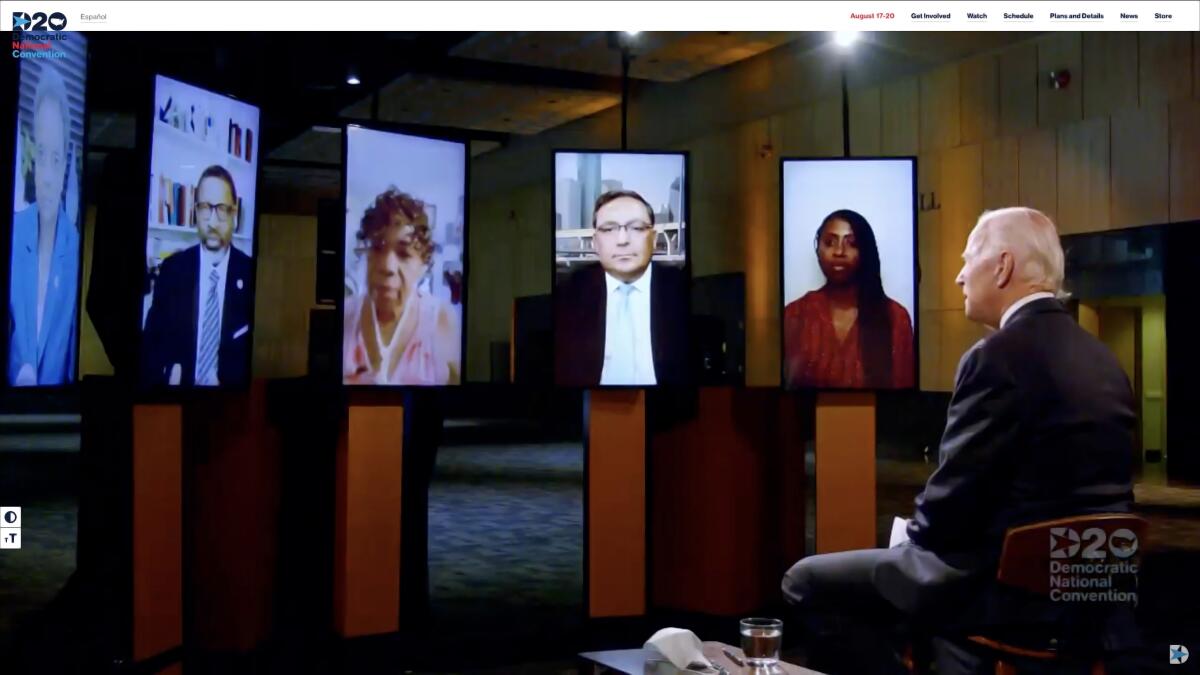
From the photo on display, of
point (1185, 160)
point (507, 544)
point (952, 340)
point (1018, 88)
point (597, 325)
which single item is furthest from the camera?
point (952, 340)

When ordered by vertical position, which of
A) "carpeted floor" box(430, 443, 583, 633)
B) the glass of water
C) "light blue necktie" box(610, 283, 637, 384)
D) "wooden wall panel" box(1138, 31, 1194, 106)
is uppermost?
"wooden wall panel" box(1138, 31, 1194, 106)

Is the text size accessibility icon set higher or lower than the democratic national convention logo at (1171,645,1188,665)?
higher

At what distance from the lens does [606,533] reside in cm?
388

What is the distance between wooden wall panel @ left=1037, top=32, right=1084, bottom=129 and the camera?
901cm

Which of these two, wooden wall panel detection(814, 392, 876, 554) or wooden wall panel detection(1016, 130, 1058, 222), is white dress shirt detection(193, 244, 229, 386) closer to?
wooden wall panel detection(814, 392, 876, 554)

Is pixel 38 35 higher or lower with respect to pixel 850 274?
higher

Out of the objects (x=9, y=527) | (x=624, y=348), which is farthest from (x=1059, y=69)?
(x=9, y=527)

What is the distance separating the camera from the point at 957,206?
10422mm

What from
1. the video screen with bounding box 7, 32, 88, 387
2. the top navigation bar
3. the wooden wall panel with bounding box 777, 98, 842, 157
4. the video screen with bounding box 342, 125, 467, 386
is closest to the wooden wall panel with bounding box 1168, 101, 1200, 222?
the wooden wall panel with bounding box 777, 98, 842, 157

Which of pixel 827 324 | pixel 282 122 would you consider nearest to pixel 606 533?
pixel 827 324

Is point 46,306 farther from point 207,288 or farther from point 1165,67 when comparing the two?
point 1165,67

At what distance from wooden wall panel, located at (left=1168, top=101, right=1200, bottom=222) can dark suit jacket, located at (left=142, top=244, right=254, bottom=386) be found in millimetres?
7358

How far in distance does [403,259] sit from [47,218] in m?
1.24

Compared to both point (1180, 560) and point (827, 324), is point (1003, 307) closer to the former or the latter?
point (827, 324)
